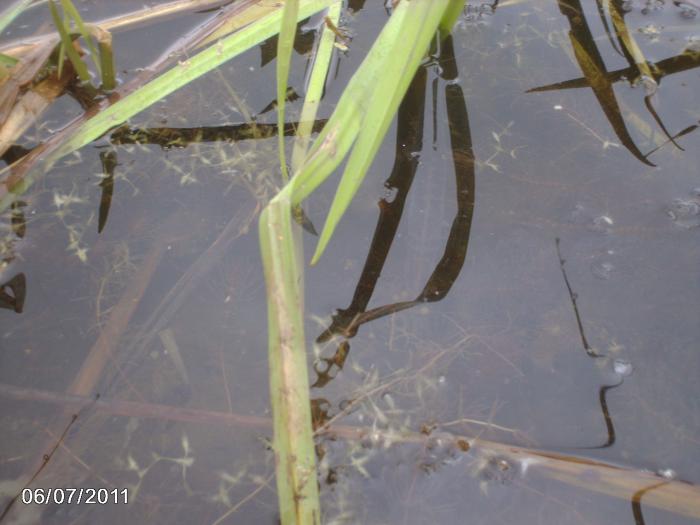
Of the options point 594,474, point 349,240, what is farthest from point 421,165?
point 594,474

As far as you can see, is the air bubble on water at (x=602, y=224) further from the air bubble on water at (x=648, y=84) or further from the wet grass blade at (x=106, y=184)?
Result: the wet grass blade at (x=106, y=184)

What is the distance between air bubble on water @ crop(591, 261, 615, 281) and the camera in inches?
98.6

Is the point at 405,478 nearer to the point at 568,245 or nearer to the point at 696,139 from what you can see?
the point at 568,245

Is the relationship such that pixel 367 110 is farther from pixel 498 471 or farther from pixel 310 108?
pixel 498 471

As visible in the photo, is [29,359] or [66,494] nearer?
[66,494]

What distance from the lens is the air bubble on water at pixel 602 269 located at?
2504mm

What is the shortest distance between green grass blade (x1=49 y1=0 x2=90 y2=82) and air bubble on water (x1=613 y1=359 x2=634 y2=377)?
2629mm

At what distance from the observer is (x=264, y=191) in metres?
2.78

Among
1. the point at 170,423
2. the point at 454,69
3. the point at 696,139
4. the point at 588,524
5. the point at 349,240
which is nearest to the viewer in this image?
the point at 588,524

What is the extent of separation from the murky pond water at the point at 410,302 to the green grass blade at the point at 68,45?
6.5 inches

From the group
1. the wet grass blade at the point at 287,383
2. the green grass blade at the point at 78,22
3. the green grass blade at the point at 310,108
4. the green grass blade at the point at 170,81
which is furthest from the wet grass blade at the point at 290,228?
the green grass blade at the point at 78,22

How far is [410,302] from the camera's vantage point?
2473 millimetres

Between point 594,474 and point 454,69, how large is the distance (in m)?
1.94

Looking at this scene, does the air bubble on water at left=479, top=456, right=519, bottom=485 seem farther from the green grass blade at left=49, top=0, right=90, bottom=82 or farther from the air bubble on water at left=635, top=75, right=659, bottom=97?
the green grass blade at left=49, top=0, right=90, bottom=82
